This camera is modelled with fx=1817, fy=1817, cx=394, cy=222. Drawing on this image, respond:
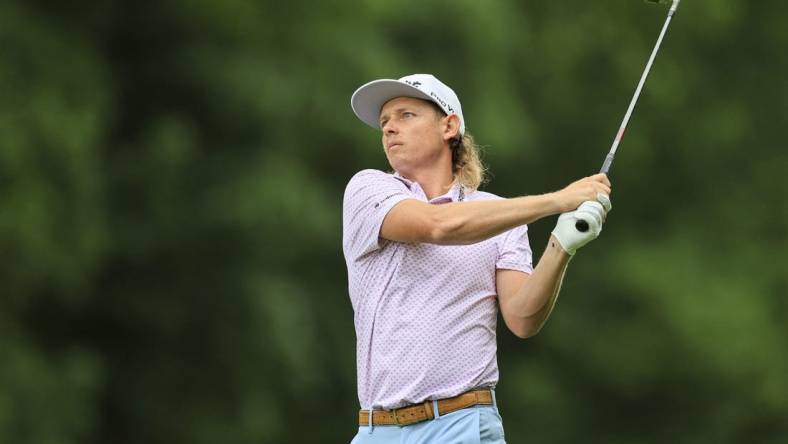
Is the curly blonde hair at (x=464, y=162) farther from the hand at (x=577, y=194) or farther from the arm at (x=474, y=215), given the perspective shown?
the hand at (x=577, y=194)

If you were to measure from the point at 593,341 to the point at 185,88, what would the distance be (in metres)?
4.51

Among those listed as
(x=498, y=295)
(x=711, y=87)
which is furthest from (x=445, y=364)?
(x=711, y=87)

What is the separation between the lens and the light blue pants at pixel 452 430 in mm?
4754

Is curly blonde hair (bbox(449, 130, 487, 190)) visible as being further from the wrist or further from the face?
the wrist

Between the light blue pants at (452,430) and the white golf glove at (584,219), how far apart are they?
501 millimetres

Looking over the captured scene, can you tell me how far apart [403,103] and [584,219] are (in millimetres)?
890

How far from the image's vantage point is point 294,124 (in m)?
14.3

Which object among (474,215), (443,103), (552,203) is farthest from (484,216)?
(443,103)

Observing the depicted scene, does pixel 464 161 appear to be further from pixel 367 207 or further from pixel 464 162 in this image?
pixel 367 207

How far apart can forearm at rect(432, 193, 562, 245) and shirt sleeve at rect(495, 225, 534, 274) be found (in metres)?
0.28

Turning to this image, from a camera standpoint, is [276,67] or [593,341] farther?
[593,341]

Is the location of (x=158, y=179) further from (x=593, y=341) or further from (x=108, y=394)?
(x=593, y=341)

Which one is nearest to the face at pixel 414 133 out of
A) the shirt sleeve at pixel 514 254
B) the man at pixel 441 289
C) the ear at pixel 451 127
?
the ear at pixel 451 127

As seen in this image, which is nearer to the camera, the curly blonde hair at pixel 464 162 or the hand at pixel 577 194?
Answer: the hand at pixel 577 194
